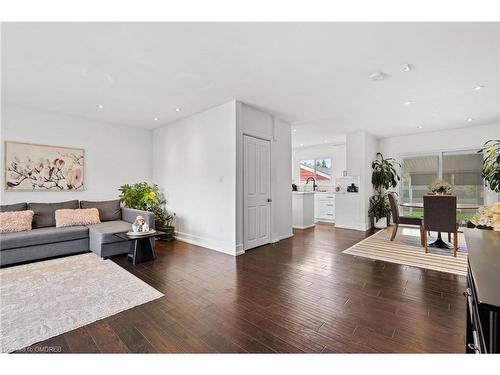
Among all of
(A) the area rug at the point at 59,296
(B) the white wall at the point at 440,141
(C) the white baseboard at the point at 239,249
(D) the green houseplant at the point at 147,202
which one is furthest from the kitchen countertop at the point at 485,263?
(B) the white wall at the point at 440,141

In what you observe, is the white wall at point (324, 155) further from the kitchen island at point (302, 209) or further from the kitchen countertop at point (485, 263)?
the kitchen countertop at point (485, 263)

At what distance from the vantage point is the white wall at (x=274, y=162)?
4.07 metres

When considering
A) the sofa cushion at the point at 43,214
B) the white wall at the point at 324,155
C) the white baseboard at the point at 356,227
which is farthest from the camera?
the white wall at the point at 324,155

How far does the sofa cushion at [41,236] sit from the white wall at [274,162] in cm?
261

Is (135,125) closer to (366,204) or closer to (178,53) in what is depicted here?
(178,53)

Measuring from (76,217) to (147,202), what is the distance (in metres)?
1.27

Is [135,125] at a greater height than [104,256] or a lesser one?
greater

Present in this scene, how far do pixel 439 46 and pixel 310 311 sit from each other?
114 inches

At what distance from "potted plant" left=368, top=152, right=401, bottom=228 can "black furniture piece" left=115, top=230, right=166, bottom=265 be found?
5548mm
